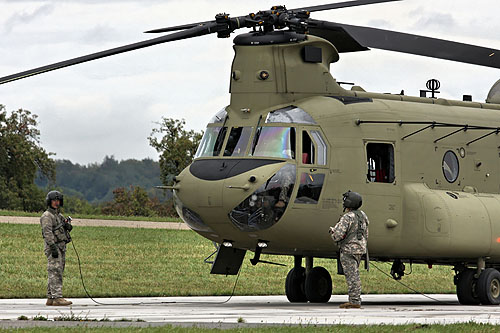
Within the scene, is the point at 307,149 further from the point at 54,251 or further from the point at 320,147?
the point at 54,251

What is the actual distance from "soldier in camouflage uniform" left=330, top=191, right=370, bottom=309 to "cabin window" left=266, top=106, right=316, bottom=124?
181 centimetres

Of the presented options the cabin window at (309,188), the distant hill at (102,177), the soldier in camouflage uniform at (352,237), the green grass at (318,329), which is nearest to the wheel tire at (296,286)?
the cabin window at (309,188)

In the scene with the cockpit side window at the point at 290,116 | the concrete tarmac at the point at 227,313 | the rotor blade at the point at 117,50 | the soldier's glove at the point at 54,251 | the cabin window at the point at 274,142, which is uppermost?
the rotor blade at the point at 117,50

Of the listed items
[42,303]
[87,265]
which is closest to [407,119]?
[42,303]

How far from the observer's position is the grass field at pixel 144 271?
24.9 meters

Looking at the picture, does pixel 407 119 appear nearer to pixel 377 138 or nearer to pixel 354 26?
pixel 377 138

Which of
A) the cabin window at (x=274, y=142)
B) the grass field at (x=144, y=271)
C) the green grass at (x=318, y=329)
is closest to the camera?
the green grass at (x=318, y=329)

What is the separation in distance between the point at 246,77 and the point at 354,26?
7.66 feet

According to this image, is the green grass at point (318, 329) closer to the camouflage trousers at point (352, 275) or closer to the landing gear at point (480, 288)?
the camouflage trousers at point (352, 275)

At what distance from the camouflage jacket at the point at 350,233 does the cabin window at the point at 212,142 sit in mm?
2884

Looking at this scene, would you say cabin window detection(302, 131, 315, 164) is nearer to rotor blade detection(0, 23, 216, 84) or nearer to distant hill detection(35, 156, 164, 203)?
rotor blade detection(0, 23, 216, 84)

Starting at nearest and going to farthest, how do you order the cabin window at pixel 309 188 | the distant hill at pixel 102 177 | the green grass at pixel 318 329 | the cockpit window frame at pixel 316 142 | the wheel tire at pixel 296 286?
the green grass at pixel 318 329, the cabin window at pixel 309 188, the cockpit window frame at pixel 316 142, the wheel tire at pixel 296 286, the distant hill at pixel 102 177

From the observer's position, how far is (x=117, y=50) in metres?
19.1

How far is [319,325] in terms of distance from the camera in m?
14.0
